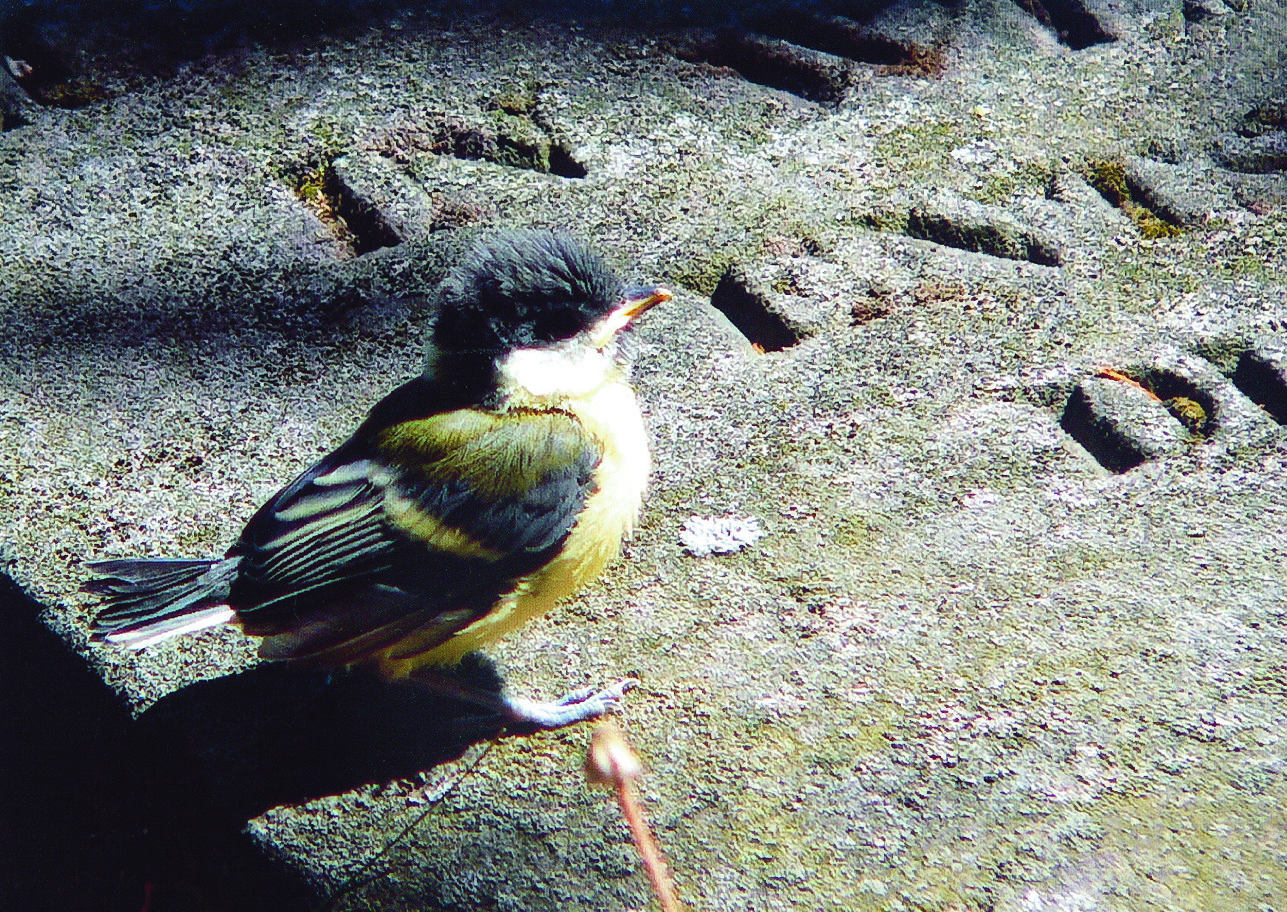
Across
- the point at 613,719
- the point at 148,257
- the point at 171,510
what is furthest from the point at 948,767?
the point at 148,257

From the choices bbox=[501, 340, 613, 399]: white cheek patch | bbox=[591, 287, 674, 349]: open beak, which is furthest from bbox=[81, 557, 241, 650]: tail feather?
bbox=[591, 287, 674, 349]: open beak

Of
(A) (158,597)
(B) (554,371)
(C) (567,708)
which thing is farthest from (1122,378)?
(A) (158,597)

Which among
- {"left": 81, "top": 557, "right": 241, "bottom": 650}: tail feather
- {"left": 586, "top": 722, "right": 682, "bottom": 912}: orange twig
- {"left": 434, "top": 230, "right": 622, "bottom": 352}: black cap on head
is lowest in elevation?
{"left": 586, "top": 722, "right": 682, "bottom": 912}: orange twig

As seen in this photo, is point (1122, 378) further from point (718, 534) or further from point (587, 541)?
point (587, 541)

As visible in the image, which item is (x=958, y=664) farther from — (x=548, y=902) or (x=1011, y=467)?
(x=548, y=902)

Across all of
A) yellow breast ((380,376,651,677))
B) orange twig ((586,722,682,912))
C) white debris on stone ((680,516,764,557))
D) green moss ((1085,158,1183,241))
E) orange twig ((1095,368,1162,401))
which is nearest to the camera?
orange twig ((586,722,682,912))

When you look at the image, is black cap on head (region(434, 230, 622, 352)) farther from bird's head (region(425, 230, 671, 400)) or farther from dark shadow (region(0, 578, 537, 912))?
dark shadow (region(0, 578, 537, 912))
